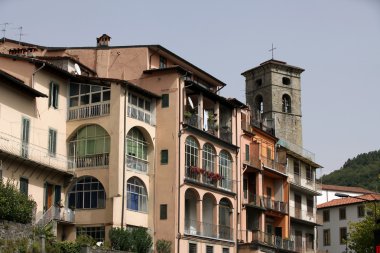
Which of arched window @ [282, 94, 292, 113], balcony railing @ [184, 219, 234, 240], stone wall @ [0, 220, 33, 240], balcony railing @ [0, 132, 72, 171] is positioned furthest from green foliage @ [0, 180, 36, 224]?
arched window @ [282, 94, 292, 113]

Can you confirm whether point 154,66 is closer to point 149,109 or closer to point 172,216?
point 149,109

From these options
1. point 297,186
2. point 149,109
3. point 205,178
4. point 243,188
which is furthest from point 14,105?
point 297,186

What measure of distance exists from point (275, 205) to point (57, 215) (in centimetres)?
2406

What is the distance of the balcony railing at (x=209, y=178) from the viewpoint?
2131 inches

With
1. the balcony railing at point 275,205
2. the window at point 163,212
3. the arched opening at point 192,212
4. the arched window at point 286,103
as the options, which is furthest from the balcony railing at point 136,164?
the arched window at point 286,103

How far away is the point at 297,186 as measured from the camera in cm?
7162

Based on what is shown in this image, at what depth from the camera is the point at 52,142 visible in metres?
50.7

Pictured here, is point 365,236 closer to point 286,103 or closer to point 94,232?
point 94,232

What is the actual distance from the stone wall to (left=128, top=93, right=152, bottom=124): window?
1396cm

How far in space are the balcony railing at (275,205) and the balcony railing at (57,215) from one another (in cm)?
2028

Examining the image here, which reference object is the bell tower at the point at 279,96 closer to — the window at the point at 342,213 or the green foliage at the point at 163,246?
the window at the point at 342,213

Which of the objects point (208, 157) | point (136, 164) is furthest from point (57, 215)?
point (208, 157)

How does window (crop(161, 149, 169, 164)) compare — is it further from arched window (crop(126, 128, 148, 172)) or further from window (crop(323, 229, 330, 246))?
window (crop(323, 229, 330, 246))

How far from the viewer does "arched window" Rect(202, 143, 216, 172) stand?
184 feet
